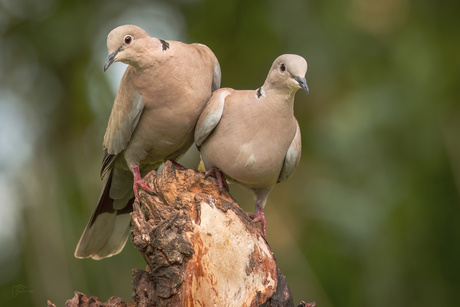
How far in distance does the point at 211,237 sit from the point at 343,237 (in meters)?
2.92

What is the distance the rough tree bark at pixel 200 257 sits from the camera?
3.04m

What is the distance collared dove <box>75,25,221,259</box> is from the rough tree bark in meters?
0.46

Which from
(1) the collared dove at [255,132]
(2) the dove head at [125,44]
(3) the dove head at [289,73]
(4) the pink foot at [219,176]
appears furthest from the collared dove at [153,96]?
(3) the dove head at [289,73]

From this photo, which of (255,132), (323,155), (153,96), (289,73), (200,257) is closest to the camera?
(200,257)

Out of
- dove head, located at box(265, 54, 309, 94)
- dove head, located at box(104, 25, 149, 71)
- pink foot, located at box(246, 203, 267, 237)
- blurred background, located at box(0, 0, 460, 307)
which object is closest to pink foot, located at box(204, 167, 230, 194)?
pink foot, located at box(246, 203, 267, 237)

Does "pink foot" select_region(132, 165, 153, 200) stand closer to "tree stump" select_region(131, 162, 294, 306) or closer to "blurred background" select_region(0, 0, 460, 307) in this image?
"tree stump" select_region(131, 162, 294, 306)

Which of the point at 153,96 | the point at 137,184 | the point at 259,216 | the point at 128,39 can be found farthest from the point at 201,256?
the point at 128,39

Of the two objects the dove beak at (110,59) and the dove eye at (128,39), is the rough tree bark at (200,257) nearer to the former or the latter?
the dove beak at (110,59)

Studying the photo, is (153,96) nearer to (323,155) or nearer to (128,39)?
(128,39)

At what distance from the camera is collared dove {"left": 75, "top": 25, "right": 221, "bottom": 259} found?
154 inches

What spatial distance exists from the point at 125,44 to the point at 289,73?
1.08 meters

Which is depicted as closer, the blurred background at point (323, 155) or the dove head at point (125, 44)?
the dove head at point (125, 44)

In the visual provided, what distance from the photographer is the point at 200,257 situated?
311cm

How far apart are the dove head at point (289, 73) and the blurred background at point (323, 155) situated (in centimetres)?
216
